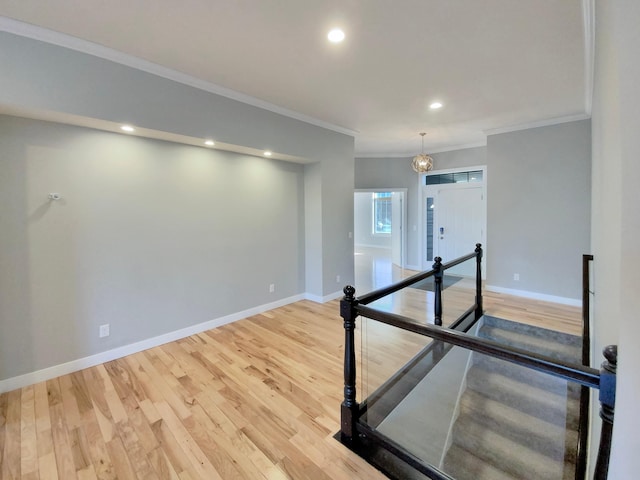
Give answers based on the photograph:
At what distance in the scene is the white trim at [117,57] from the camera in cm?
212

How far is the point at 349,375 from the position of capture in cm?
193

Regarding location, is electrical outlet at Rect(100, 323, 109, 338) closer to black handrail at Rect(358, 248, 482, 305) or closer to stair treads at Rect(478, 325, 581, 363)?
black handrail at Rect(358, 248, 482, 305)

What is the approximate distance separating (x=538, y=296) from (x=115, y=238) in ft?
19.8

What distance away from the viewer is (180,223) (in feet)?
11.1

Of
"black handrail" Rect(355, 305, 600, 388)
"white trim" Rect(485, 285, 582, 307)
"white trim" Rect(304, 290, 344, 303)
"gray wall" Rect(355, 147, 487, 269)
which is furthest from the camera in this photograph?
"gray wall" Rect(355, 147, 487, 269)

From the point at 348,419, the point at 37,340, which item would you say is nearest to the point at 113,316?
the point at 37,340

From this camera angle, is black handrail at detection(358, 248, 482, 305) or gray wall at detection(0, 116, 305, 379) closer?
black handrail at detection(358, 248, 482, 305)

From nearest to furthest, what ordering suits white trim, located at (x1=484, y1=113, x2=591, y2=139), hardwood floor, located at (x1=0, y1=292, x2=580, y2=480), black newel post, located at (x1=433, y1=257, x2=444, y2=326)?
1. hardwood floor, located at (x1=0, y1=292, x2=580, y2=480)
2. black newel post, located at (x1=433, y1=257, x2=444, y2=326)
3. white trim, located at (x1=484, y1=113, x2=591, y2=139)

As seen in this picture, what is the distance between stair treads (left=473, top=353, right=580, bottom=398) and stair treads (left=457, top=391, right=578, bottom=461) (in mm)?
404

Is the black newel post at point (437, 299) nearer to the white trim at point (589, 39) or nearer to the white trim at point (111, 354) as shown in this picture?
the white trim at point (589, 39)

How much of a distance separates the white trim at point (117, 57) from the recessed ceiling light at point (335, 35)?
1457 millimetres

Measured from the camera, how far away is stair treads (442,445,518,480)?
2.28 meters

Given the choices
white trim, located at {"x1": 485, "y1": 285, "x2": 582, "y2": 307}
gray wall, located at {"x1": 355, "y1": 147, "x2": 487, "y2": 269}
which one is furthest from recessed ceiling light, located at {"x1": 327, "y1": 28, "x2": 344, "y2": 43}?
gray wall, located at {"x1": 355, "y1": 147, "x2": 487, "y2": 269}

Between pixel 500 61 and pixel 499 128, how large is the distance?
262cm
